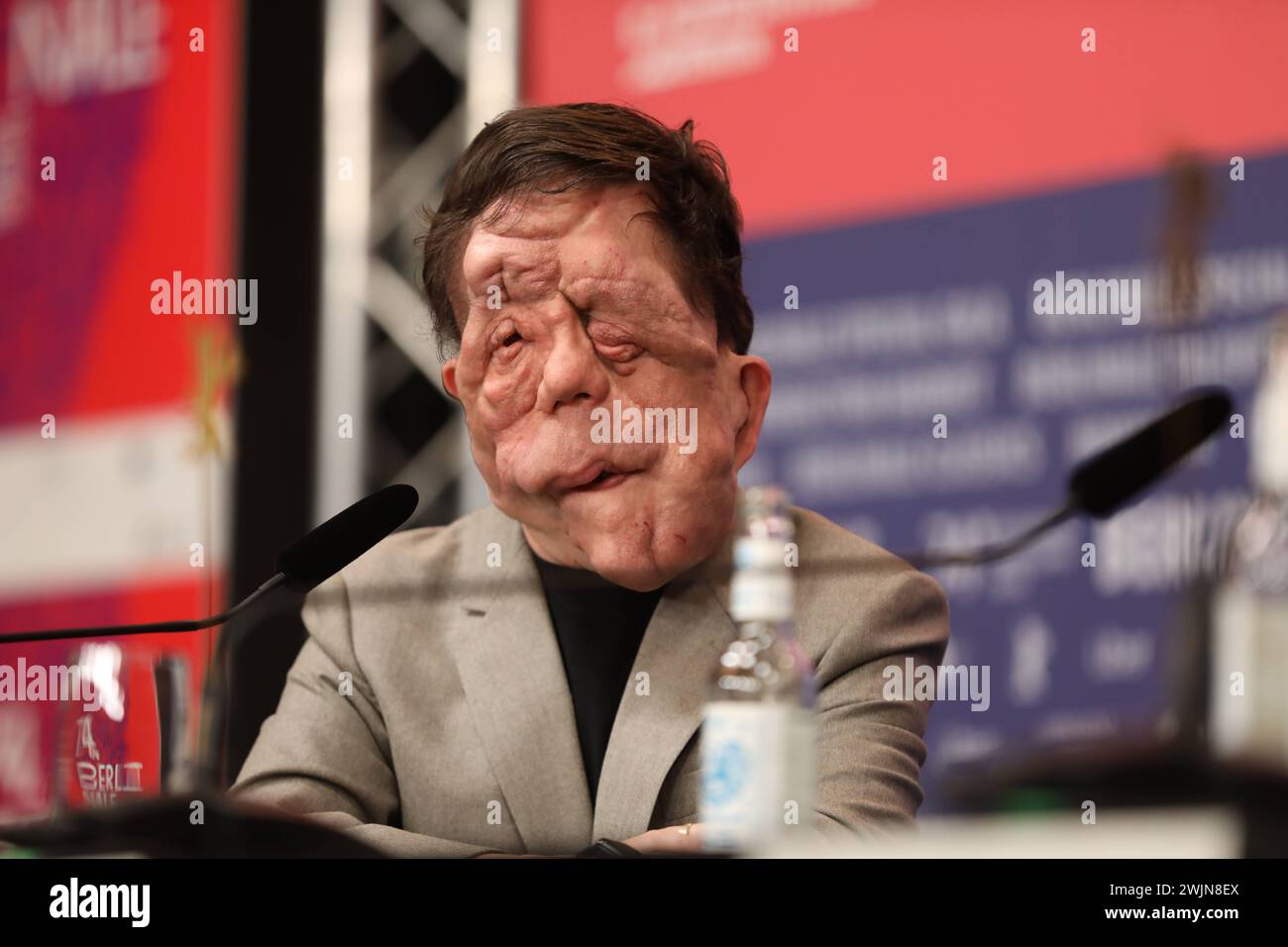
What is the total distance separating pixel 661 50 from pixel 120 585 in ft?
3.39

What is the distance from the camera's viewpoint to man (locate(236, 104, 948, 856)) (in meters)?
1.64

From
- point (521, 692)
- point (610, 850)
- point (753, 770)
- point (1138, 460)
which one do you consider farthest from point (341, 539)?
point (1138, 460)

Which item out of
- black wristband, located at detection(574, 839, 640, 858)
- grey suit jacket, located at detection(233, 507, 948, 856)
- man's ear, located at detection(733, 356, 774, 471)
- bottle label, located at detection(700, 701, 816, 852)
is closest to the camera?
bottle label, located at detection(700, 701, 816, 852)

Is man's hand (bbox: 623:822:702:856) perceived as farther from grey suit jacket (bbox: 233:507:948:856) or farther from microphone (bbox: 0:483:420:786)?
microphone (bbox: 0:483:420:786)

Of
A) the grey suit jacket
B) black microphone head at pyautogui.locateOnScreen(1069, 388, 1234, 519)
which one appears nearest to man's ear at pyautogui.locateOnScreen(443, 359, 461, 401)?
the grey suit jacket

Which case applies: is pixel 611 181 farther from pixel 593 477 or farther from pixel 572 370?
pixel 593 477

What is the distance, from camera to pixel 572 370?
65.6 inches

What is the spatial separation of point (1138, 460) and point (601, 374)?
0.57 meters

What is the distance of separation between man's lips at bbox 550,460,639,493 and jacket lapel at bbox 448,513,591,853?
4.3 inches

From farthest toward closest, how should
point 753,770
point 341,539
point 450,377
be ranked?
point 450,377 < point 341,539 < point 753,770

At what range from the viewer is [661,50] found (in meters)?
1.90
